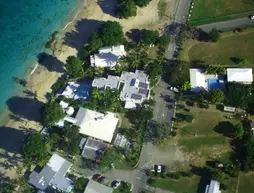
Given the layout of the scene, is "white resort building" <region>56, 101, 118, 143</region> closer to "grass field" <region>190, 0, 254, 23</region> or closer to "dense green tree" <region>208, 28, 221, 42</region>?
"dense green tree" <region>208, 28, 221, 42</region>

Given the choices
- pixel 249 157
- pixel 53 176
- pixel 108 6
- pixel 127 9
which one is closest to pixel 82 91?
pixel 53 176

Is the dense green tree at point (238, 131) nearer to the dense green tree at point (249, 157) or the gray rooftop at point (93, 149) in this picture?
the dense green tree at point (249, 157)

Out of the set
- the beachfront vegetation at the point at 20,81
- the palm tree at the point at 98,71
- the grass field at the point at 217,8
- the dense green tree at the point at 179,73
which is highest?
the grass field at the point at 217,8

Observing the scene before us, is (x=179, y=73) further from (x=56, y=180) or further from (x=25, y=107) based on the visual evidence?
(x=25, y=107)

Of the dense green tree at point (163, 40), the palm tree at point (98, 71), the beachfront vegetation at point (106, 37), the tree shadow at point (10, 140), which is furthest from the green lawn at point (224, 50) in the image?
the tree shadow at point (10, 140)

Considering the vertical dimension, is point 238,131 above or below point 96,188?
above

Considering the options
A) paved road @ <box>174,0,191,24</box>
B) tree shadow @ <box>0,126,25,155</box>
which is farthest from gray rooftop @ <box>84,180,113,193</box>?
paved road @ <box>174,0,191,24</box>
